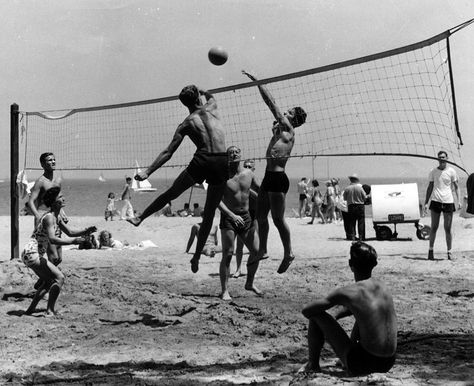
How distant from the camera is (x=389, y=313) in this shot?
3932mm

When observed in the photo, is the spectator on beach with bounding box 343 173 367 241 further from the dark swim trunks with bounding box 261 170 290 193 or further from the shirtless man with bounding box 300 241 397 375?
the shirtless man with bounding box 300 241 397 375

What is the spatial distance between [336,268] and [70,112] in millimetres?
5080

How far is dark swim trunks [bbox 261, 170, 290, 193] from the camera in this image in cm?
686

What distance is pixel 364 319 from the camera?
389 centimetres

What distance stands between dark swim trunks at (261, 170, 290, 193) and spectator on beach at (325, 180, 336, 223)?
485 inches

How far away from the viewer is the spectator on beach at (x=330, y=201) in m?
19.1

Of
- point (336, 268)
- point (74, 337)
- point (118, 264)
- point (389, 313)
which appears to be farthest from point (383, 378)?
point (118, 264)

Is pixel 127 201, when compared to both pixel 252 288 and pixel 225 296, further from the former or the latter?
pixel 225 296

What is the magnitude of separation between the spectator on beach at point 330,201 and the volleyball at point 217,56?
12379 millimetres

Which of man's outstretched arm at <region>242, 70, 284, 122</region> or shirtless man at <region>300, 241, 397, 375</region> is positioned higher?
man's outstretched arm at <region>242, 70, 284, 122</region>

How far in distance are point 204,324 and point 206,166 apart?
166cm

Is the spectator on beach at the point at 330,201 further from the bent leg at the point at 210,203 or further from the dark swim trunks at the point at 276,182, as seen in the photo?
the bent leg at the point at 210,203

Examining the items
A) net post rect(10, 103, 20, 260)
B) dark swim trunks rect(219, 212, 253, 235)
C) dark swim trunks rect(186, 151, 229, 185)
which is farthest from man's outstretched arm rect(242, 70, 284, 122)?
net post rect(10, 103, 20, 260)

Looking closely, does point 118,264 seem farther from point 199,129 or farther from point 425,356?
point 425,356
